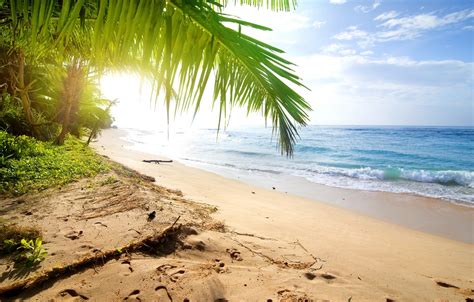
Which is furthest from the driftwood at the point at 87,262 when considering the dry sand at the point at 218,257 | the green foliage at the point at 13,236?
the green foliage at the point at 13,236

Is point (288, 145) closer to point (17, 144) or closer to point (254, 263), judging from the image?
point (254, 263)

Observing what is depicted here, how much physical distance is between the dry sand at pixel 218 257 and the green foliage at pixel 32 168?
625 millimetres

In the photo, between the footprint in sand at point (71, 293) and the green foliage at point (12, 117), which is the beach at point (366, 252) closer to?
the footprint in sand at point (71, 293)

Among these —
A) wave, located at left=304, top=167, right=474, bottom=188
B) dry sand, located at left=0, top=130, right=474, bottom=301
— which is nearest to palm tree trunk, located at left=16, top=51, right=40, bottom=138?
dry sand, located at left=0, top=130, right=474, bottom=301

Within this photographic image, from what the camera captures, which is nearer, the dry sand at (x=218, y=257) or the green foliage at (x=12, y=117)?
the dry sand at (x=218, y=257)

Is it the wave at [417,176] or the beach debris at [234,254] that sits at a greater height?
the beach debris at [234,254]

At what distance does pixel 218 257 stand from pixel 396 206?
7.56m

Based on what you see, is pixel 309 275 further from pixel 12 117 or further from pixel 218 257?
pixel 12 117

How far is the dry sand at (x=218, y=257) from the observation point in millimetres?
2508

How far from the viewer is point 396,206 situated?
8.71m

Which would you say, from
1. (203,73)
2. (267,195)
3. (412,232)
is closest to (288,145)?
(203,73)

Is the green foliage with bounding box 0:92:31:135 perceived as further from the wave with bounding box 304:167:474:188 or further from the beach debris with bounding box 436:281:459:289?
the wave with bounding box 304:167:474:188

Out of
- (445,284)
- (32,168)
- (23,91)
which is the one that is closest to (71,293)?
(445,284)

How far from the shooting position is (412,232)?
6.43 metres
